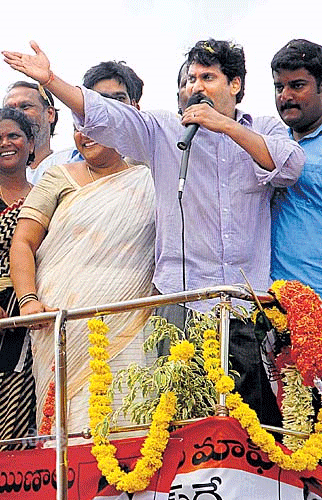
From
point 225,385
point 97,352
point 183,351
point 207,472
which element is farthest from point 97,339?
point 207,472

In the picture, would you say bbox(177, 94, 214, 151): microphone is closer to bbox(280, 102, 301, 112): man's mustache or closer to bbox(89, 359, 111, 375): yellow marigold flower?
bbox(280, 102, 301, 112): man's mustache

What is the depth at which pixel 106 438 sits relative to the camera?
453cm

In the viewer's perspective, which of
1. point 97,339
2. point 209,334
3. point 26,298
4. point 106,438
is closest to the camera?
point 209,334

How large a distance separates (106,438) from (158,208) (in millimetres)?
1388

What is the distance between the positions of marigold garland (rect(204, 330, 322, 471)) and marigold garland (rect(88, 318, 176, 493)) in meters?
0.13

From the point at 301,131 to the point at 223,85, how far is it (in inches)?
20.5

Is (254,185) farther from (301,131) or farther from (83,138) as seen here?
(83,138)

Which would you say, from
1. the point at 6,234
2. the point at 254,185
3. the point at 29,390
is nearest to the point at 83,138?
the point at 6,234

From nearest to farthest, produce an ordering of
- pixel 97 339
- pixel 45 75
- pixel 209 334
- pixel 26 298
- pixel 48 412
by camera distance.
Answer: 1. pixel 209 334
2. pixel 97 339
3. pixel 48 412
4. pixel 45 75
5. pixel 26 298

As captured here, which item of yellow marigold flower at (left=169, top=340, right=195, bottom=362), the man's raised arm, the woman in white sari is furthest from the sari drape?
yellow marigold flower at (left=169, top=340, right=195, bottom=362)

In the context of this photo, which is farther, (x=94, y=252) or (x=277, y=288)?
(x=94, y=252)

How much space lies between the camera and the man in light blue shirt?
5367mm

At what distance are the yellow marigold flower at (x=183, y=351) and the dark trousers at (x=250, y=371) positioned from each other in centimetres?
18

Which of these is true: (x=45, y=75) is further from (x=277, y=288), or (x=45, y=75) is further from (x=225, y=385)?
(x=225, y=385)
